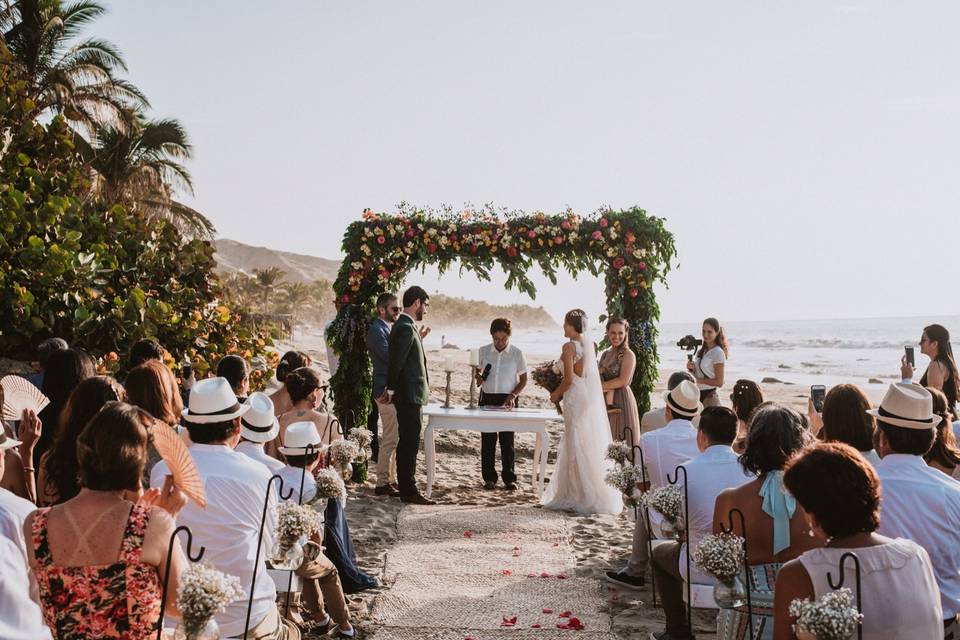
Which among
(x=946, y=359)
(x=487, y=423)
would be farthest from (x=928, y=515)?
(x=487, y=423)

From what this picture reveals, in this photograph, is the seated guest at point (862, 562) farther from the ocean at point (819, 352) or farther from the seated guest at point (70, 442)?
the ocean at point (819, 352)

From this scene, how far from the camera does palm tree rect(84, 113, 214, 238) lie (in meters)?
27.1

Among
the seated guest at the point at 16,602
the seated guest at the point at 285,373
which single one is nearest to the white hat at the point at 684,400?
the seated guest at the point at 285,373

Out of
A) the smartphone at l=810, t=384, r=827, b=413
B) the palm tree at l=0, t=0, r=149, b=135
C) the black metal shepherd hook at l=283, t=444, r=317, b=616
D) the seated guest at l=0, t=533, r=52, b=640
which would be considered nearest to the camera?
the seated guest at l=0, t=533, r=52, b=640

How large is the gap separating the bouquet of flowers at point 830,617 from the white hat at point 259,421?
113 inches

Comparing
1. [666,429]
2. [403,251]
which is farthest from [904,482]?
[403,251]

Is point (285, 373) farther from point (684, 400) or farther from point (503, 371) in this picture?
point (503, 371)

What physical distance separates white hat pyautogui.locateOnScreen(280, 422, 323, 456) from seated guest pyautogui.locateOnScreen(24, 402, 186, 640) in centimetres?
203

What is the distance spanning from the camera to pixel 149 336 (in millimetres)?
8156

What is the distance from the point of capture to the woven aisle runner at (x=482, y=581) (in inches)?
203

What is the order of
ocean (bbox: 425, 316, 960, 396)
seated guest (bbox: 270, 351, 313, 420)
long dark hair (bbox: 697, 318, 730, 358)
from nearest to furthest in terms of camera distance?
seated guest (bbox: 270, 351, 313, 420) < long dark hair (bbox: 697, 318, 730, 358) < ocean (bbox: 425, 316, 960, 396)

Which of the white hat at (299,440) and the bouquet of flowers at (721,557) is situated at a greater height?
the white hat at (299,440)

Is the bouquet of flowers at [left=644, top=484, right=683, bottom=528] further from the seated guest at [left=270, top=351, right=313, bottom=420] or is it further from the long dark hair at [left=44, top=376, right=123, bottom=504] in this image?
the seated guest at [left=270, top=351, right=313, bottom=420]

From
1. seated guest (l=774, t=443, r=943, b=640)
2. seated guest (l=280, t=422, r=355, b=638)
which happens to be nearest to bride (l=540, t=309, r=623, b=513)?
seated guest (l=280, t=422, r=355, b=638)
